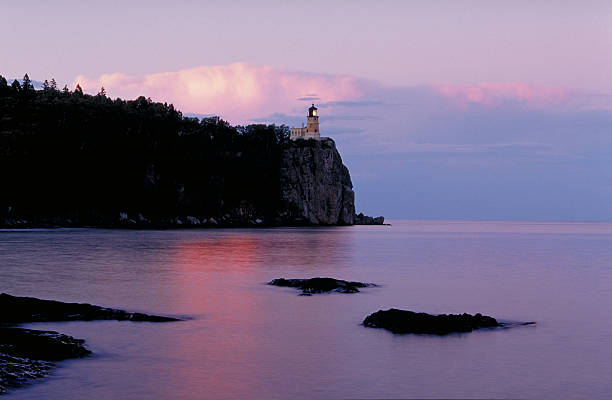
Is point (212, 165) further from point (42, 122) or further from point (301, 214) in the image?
point (42, 122)

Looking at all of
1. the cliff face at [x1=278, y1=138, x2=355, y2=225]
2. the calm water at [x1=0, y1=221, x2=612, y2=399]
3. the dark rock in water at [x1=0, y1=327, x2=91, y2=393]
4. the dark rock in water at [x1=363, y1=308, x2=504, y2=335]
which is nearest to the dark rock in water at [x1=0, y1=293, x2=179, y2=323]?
the calm water at [x1=0, y1=221, x2=612, y2=399]

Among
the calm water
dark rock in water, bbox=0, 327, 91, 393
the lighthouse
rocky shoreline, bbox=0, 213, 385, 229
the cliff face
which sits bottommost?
the calm water

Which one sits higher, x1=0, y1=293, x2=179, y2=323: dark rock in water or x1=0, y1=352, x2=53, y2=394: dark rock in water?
x1=0, y1=293, x2=179, y2=323: dark rock in water

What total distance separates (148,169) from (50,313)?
123m

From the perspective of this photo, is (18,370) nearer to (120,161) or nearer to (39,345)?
(39,345)

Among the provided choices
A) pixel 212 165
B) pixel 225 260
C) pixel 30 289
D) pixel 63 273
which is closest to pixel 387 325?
pixel 30 289

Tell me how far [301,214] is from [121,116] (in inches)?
2181

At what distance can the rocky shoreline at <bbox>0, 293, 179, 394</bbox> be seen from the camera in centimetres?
1405

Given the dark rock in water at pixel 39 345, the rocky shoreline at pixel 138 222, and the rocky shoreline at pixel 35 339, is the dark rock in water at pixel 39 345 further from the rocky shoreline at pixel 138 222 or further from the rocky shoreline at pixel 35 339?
the rocky shoreline at pixel 138 222

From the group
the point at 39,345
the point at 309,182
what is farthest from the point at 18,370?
the point at 309,182

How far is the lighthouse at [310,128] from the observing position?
19176cm

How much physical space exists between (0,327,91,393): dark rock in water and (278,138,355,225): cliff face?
518ft

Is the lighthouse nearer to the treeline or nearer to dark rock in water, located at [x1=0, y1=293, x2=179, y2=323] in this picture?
the treeline

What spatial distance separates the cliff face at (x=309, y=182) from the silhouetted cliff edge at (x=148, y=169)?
27 centimetres
